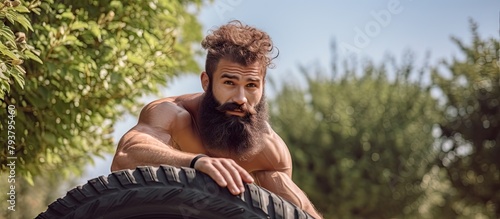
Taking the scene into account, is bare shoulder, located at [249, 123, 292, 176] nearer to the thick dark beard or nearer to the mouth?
the thick dark beard

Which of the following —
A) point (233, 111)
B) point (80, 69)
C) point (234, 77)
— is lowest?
point (233, 111)

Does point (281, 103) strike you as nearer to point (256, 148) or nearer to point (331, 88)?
point (331, 88)

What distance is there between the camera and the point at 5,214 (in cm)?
1055

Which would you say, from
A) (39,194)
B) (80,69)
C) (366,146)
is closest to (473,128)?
(366,146)

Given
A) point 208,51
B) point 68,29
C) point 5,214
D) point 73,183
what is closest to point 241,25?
point 208,51

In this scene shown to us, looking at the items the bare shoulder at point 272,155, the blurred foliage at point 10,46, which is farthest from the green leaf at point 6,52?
the bare shoulder at point 272,155

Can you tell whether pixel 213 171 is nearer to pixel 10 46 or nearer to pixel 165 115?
pixel 165 115

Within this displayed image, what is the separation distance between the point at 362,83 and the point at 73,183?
7211 millimetres

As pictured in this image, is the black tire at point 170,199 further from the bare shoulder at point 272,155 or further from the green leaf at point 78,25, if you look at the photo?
the green leaf at point 78,25

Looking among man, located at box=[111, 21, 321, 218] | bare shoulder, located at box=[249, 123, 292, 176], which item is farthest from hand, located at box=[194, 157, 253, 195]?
bare shoulder, located at box=[249, 123, 292, 176]

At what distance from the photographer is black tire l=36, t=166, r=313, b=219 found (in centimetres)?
299

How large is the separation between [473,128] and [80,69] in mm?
11885

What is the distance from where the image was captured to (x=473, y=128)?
16.3 metres

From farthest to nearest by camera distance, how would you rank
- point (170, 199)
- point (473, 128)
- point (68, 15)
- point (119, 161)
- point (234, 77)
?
point (473, 128) → point (68, 15) → point (234, 77) → point (119, 161) → point (170, 199)
